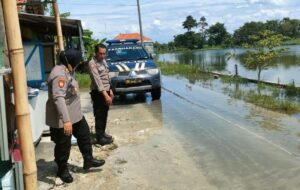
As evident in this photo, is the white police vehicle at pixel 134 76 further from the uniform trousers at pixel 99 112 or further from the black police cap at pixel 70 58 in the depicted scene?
the black police cap at pixel 70 58

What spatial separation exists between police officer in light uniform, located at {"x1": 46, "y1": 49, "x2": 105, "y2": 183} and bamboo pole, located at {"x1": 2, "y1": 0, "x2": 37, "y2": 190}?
1.26 metres

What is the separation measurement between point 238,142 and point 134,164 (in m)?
2.13

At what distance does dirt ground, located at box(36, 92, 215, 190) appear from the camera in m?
5.89

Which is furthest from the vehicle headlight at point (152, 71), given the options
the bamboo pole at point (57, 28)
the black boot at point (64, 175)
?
the black boot at point (64, 175)

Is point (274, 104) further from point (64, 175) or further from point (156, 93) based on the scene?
point (64, 175)

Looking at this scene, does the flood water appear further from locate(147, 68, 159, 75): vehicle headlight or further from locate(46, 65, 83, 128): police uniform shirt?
locate(46, 65, 83, 128): police uniform shirt

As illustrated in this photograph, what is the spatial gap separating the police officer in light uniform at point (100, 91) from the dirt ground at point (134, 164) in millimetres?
265

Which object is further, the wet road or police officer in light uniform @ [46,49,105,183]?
the wet road

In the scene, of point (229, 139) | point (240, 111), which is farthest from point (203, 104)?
point (229, 139)

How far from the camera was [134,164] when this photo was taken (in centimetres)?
682

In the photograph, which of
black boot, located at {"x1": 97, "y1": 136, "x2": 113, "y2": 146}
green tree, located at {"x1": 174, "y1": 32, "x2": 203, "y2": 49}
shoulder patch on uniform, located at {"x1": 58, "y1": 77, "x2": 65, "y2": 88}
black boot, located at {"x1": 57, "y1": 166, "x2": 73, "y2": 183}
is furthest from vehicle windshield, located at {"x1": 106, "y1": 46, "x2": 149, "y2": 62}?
green tree, located at {"x1": 174, "y1": 32, "x2": 203, "y2": 49}

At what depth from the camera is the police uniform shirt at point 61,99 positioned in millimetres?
5512

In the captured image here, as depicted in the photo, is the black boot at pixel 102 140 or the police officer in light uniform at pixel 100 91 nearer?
the police officer in light uniform at pixel 100 91

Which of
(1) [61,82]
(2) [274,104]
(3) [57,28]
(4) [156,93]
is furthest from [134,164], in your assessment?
(4) [156,93]
